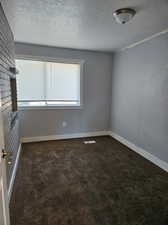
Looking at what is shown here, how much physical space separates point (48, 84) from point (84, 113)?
1.30 metres

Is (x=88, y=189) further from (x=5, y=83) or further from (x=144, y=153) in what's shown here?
(x=5, y=83)

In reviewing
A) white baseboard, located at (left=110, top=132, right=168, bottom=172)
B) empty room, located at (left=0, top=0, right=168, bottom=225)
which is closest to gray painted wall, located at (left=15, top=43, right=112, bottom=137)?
empty room, located at (left=0, top=0, right=168, bottom=225)

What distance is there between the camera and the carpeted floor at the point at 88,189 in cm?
166

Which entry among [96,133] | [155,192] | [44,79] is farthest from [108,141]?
[44,79]

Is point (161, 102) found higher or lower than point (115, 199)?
higher

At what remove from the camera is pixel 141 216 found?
1.68 metres

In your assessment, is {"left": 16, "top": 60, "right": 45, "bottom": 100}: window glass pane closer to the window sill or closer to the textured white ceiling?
the window sill

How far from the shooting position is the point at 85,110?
14.1 ft

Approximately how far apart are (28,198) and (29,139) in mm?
2121

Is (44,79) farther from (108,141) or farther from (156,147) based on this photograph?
(156,147)

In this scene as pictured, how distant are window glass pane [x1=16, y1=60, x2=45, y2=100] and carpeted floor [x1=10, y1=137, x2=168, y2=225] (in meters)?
1.39

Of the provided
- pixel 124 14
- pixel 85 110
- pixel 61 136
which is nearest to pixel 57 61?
pixel 85 110

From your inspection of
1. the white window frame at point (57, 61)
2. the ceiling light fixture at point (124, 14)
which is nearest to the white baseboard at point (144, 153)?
the white window frame at point (57, 61)

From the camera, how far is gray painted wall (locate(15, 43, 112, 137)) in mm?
3789
